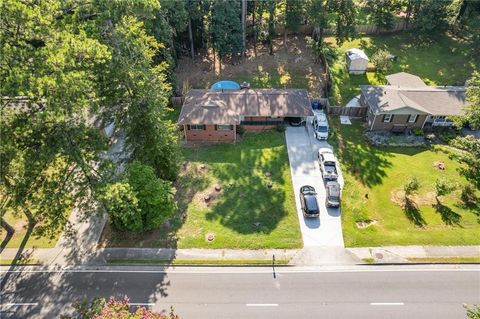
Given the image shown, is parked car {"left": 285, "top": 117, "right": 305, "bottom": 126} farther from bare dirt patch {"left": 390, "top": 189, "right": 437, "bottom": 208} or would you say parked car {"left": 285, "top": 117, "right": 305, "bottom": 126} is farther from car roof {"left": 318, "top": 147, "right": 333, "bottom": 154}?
bare dirt patch {"left": 390, "top": 189, "right": 437, "bottom": 208}

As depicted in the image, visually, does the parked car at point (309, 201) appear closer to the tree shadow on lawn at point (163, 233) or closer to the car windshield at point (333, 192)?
the car windshield at point (333, 192)

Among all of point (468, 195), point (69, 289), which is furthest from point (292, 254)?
point (468, 195)

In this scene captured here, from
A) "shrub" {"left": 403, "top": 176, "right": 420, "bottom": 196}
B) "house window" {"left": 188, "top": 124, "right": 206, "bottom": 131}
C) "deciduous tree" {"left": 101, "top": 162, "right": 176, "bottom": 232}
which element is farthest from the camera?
"house window" {"left": 188, "top": 124, "right": 206, "bottom": 131}

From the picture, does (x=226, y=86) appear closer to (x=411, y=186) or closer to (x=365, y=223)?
(x=365, y=223)

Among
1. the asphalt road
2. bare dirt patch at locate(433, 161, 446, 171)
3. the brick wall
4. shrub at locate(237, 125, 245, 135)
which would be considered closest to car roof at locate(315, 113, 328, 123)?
the brick wall

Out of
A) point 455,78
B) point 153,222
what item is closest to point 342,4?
point 455,78
